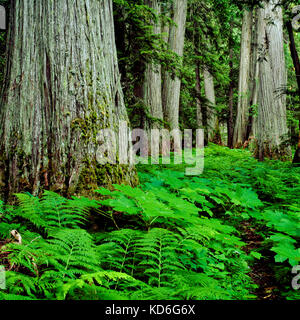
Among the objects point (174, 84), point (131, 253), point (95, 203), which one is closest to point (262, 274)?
point (131, 253)

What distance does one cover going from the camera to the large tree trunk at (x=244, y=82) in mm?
13570

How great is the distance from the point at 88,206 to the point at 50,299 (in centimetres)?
129

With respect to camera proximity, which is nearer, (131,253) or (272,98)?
(131,253)

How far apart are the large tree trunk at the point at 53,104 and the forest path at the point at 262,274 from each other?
5.61 feet

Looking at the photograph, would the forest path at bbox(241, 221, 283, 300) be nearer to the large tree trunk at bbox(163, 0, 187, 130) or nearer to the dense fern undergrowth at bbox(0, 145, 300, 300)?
the dense fern undergrowth at bbox(0, 145, 300, 300)

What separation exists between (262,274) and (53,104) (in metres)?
2.76

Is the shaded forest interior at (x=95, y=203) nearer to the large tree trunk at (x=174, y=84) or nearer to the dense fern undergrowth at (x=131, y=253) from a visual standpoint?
the dense fern undergrowth at (x=131, y=253)

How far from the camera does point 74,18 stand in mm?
2977

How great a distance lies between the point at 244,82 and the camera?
13797 mm

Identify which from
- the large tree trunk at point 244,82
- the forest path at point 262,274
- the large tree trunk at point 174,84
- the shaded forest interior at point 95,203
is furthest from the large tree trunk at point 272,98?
the large tree trunk at point 244,82

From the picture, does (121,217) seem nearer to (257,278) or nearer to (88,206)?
(88,206)

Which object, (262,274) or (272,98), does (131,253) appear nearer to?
(262,274)

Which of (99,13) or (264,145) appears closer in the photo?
(99,13)

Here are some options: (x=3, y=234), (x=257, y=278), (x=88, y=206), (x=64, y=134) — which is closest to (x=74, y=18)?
(x=64, y=134)
